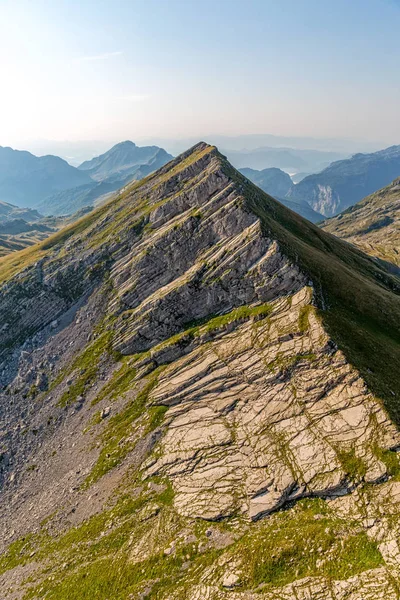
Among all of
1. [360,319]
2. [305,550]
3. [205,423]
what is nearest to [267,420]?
[205,423]

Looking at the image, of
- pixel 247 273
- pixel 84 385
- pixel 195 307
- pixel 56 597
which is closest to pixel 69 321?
pixel 84 385

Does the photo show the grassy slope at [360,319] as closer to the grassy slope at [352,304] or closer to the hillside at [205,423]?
the grassy slope at [352,304]

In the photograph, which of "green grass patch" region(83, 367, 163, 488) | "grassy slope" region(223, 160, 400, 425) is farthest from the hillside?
"grassy slope" region(223, 160, 400, 425)

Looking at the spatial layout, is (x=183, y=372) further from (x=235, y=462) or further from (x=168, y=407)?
(x=235, y=462)

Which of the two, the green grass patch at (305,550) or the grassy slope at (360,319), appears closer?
the green grass patch at (305,550)

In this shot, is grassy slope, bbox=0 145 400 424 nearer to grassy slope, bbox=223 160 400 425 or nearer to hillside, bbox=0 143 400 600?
grassy slope, bbox=223 160 400 425

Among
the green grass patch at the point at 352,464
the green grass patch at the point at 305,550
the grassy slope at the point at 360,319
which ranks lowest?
the green grass patch at the point at 305,550

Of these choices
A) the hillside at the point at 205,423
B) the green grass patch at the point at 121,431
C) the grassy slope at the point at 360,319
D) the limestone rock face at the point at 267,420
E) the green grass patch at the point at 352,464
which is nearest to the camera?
the hillside at the point at 205,423

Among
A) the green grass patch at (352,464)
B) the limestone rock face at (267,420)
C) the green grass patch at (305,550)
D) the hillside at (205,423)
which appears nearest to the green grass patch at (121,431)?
the hillside at (205,423)

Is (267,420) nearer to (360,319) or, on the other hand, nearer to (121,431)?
(121,431)
